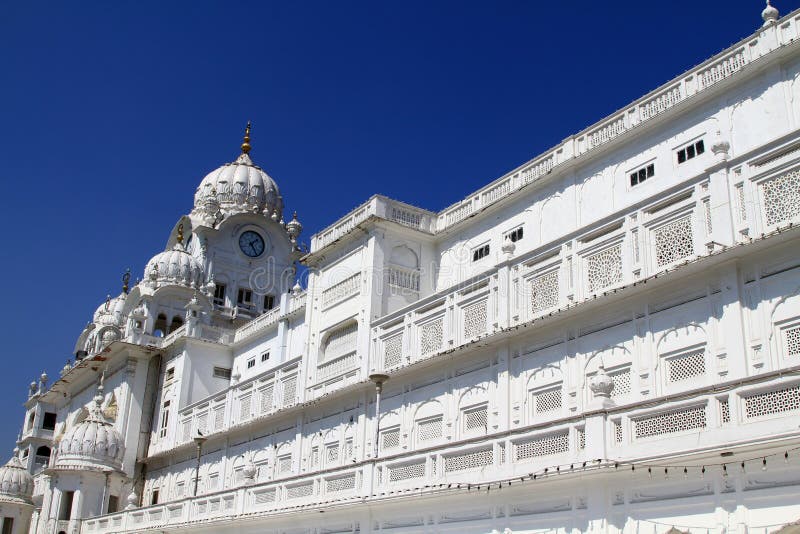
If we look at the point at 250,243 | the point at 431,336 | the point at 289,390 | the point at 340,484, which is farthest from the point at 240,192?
the point at 340,484

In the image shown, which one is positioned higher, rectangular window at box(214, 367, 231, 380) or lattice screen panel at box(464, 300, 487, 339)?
rectangular window at box(214, 367, 231, 380)

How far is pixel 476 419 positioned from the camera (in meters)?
19.4

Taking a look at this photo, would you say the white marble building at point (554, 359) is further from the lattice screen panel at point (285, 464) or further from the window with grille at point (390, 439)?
the lattice screen panel at point (285, 464)

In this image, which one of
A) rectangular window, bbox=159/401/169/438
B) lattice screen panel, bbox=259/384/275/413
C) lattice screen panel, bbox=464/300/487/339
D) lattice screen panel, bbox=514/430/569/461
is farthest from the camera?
rectangular window, bbox=159/401/169/438

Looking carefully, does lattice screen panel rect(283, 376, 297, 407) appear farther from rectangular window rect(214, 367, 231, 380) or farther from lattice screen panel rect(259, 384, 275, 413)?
rectangular window rect(214, 367, 231, 380)

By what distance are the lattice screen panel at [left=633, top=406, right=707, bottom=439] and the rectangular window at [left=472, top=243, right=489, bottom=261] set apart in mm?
11349

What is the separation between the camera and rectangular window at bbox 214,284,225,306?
4812 centimetres

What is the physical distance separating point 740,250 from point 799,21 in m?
5.60

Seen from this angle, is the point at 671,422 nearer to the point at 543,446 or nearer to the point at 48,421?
the point at 543,446

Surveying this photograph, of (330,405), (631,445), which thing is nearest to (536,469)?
(631,445)

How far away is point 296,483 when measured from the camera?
21.0 meters

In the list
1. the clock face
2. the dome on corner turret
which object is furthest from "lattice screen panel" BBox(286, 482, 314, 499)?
the dome on corner turret

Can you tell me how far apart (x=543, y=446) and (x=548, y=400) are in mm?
3427

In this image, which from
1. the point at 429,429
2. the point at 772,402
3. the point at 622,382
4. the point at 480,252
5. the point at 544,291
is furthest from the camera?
the point at 480,252
